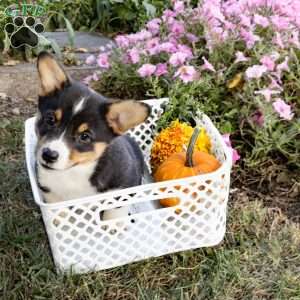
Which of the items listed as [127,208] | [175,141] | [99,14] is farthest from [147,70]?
[99,14]

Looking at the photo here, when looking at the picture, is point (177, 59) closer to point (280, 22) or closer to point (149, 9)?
point (280, 22)

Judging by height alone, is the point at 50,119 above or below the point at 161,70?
above

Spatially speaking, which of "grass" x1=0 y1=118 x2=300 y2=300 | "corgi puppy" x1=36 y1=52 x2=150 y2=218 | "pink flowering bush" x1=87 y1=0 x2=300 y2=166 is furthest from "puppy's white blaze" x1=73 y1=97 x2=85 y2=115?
"pink flowering bush" x1=87 y1=0 x2=300 y2=166

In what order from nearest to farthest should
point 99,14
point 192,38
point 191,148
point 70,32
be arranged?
point 191,148 → point 192,38 → point 70,32 → point 99,14

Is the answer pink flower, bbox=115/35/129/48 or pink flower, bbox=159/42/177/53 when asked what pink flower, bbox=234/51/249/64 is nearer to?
pink flower, bbox=159/42/177/53

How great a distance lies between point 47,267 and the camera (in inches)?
114

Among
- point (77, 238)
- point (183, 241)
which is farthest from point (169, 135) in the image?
point (77, 238)

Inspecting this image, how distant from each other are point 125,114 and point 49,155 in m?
0.36

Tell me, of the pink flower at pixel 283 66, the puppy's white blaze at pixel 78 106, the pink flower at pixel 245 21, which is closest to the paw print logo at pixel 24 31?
the pink flower at pixel 245 21

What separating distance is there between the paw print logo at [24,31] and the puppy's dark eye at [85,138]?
2322 millimetres

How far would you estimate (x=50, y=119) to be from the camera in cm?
256

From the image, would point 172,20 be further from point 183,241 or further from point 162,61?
point 183,241

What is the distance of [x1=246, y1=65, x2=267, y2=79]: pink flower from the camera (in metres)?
3.36

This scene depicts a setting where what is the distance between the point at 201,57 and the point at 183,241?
1.42 m
